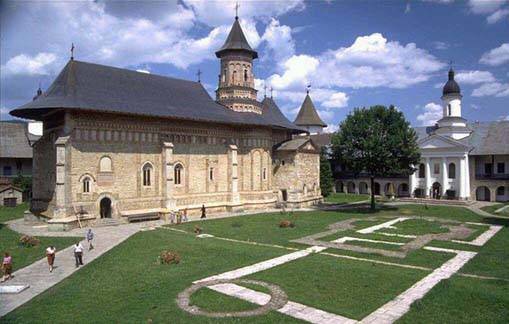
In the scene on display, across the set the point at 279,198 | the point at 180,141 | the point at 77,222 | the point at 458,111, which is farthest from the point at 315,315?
the point at 458,111

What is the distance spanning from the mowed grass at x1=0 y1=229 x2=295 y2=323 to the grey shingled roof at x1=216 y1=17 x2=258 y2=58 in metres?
23.0

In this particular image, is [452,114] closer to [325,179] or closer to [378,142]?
[325,179]

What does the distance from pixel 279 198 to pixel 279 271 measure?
24.5 meters

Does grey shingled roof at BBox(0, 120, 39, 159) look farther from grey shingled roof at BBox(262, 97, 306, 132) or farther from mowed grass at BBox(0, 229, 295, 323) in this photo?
mowed grass at BBox(0, 229, 295, 323)

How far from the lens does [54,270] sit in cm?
1581

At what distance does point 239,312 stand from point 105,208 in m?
20.0

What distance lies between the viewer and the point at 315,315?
1056 centimetres

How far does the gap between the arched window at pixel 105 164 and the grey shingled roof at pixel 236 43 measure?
54.5 feet

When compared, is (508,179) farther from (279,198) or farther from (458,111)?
(279,198)

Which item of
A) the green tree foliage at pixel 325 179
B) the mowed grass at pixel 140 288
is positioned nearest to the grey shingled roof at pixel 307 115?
the green tree foliage at pixel 325 179

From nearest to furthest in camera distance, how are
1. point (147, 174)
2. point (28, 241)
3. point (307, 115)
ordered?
point (28, 241) → point (147, 174) → point (307, 115)

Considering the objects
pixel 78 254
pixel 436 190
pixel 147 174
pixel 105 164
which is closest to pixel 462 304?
pixel 78 254

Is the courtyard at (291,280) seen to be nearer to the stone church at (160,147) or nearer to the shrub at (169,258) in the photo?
the shrub at (169,258)

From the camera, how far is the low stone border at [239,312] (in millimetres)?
10719
